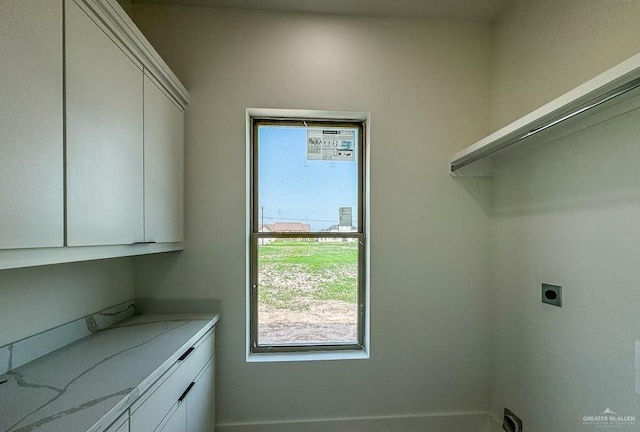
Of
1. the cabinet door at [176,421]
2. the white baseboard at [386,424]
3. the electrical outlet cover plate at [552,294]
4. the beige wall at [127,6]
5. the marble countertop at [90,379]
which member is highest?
the beige wall at [127,6]

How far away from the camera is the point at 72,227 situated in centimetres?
100

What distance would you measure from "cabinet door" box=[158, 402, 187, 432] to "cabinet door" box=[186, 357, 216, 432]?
0.19 feet

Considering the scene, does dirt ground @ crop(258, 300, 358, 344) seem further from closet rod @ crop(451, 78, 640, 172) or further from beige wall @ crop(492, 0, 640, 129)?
beige wall @ crop(492, 0, 640, 129)

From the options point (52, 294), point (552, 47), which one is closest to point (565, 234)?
point (552, 47)

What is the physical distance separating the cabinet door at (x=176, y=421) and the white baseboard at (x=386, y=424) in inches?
27.8

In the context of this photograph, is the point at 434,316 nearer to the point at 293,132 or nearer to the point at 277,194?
the point at 277,194

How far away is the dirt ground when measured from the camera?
7.13 feet

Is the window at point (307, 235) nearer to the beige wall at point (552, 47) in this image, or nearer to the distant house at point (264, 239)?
the distant house at point (264, 239)

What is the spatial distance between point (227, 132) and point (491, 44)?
1.95 m

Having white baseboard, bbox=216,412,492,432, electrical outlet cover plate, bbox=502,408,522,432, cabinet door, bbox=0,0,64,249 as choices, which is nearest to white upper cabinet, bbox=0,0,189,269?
cabinet door, bbox=0,0,64,249

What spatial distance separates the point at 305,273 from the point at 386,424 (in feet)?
3.74

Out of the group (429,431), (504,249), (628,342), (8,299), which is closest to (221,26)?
(8,299)

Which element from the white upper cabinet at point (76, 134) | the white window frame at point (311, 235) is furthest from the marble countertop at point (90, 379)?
the white window frame at point (311, 235)

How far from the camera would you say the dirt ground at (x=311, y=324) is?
2.17 meters
